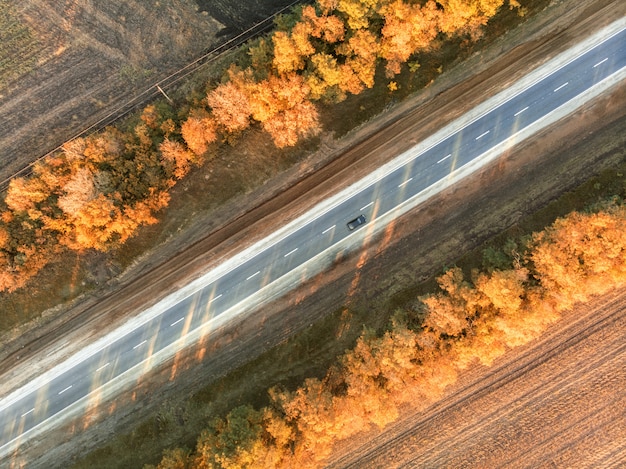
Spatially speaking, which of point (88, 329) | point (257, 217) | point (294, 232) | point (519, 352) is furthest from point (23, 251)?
point (519, 352)

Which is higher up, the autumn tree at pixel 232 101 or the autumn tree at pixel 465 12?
the autumn tree at pixel 232 101

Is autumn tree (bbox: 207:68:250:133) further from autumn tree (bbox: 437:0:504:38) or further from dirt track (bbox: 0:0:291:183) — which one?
autumn tree (bbox: 437:0:504:38)

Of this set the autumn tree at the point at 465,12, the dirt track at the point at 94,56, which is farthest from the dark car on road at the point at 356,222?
the dirt track at the point at 94,56

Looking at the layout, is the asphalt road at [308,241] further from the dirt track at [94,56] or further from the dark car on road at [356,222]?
the dirt track at [94,56]

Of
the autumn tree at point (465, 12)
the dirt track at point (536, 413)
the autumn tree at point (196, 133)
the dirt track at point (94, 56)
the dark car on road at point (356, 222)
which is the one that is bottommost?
the dirt track at point (536, 413)

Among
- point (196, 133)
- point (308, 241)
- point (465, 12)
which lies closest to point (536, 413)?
point (308, 241)
